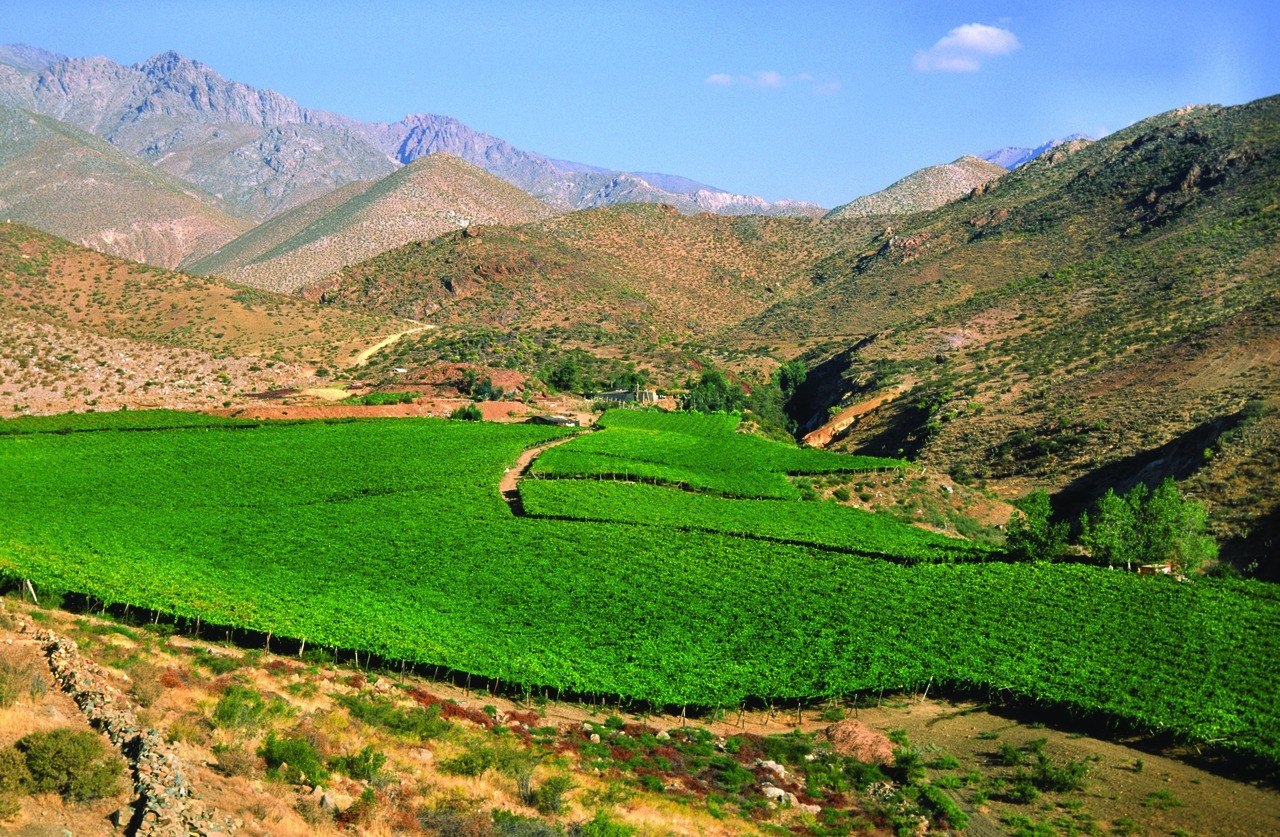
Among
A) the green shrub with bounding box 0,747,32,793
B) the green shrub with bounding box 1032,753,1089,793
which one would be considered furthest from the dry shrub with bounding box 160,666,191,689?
the green shrub with bounding box 1032,753,1089,793

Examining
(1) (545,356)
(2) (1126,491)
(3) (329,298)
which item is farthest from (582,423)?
(3) (329,298)

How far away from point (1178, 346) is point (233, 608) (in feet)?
221

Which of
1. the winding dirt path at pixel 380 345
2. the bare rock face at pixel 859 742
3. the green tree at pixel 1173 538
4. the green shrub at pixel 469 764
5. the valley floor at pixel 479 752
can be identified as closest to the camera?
the valley floor at pixel 479 752

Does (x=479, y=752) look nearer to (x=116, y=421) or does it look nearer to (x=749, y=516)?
(x=749, y=516)

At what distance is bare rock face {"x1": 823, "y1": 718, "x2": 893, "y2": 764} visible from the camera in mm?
25406

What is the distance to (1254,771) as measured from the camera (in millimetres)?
23906

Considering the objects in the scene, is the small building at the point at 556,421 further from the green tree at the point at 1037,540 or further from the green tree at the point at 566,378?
the green tree at the point at 1037,540

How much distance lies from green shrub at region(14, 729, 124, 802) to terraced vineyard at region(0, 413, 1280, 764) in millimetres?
12135

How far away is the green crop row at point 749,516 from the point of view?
1705 inches

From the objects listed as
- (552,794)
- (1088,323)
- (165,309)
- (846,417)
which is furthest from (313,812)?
(165,309)

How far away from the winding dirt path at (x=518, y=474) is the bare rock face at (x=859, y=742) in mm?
22073

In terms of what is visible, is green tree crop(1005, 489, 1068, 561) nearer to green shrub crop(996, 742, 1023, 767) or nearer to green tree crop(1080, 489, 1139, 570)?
green tree crop(1080, 489, 1139, 570)

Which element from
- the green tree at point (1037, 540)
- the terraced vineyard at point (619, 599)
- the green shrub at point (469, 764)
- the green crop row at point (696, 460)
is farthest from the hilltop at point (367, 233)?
the green shrub at point (469, 764)

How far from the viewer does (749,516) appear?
47531 mm
